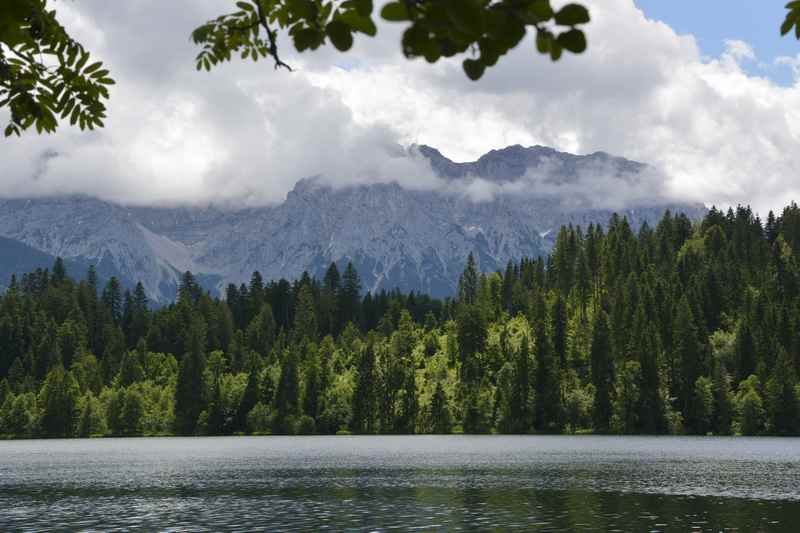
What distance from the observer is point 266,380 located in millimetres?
186375

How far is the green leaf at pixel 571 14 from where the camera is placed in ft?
10.7

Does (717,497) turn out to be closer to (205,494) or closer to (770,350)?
(205,494)

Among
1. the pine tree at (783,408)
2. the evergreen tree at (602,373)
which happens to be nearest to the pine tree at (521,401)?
the evergreen tree at (602,373)

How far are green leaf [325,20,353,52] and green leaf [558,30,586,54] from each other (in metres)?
0.93

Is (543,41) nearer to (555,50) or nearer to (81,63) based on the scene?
(555,50)

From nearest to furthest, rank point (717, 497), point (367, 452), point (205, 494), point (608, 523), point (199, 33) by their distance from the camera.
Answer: point (199, 33) < point (608, 523) < point (717, 497) < point (205, 494) < point (367, 452)

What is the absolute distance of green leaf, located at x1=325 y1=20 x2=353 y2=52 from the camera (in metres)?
3.74

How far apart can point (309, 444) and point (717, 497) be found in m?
98.3

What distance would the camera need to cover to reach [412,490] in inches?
2625

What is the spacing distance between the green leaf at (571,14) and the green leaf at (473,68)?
1.23ft

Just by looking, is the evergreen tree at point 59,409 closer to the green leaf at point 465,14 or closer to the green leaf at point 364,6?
the green leaf at point 364,6

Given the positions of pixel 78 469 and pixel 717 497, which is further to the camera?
pixel 78 469

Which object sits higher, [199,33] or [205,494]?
[199,33]

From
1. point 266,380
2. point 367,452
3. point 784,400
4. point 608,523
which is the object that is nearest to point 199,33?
point 608,523
